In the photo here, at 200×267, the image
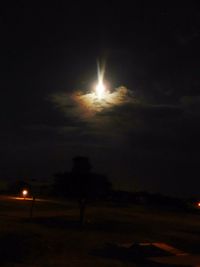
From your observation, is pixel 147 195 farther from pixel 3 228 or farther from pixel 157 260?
pixel 157 260

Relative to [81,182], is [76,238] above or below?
below

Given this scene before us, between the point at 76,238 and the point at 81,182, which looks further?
the point at 81,182

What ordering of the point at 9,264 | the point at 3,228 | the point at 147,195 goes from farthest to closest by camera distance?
1. the point at 147,195
2. the point at 3,228
3. the point at 9,264

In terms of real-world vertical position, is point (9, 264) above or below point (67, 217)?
below

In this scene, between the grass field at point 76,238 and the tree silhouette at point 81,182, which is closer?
the grass field at point 76,238

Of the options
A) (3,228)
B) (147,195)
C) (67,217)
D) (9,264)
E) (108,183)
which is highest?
(147,195)

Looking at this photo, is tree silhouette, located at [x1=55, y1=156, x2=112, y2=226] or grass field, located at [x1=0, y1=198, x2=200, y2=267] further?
tree silhouette, located at [x1=55, y1=156, x2=112, y2=226]

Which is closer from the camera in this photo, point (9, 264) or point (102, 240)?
point (9, 264)

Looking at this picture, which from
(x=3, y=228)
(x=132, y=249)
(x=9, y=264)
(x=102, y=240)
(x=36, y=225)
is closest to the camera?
(x=9, y=264)

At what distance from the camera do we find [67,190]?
47281 mm

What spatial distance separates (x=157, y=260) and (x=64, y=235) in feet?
39.2

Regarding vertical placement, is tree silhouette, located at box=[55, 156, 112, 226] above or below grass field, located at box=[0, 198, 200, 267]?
above

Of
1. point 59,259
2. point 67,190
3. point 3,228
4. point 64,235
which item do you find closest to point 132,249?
point 59,259

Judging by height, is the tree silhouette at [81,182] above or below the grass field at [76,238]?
above
